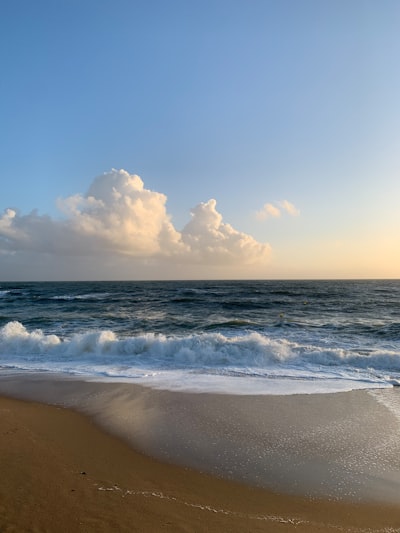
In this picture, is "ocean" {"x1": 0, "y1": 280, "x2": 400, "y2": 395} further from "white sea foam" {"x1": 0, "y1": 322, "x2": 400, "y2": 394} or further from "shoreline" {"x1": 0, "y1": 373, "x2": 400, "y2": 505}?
"shoreline" {"x1": 0, "y1": 373, "x2": 400, "y2": 505}

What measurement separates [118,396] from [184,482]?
13.1 ft

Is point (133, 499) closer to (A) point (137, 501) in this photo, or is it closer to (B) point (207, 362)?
(A) point (137, 501)

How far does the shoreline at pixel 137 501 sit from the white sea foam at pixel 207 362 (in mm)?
4001

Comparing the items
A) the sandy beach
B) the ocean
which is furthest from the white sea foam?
the sandy beach

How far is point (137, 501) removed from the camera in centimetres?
385

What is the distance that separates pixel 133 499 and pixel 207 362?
8.22 meters

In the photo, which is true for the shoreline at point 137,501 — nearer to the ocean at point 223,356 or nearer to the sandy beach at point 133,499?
the sandy beach at point 133,499

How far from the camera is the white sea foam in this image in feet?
30.3

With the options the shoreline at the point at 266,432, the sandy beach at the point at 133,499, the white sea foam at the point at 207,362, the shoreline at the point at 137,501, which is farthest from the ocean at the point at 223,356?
the shoreline at the point at 137,501

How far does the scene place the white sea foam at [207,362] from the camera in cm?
925

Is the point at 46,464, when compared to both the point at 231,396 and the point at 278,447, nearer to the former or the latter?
the point at 278,447

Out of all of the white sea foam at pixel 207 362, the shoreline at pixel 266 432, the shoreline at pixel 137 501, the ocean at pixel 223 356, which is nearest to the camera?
the shoreline at pixel 137 501

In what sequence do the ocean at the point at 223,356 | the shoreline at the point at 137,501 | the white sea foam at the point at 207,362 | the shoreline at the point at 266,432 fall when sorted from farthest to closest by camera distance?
the ocean at the point at 223,356 < the white sea foam at the point at 207,362 < the shoreline at the point at 266,432 < the shoreline at the point at 137,501

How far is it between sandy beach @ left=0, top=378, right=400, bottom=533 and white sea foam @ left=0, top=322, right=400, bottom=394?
390 cm
